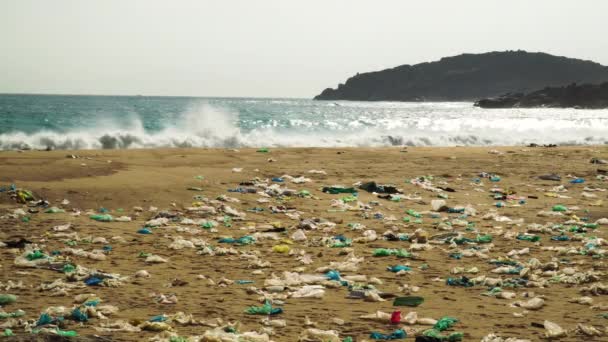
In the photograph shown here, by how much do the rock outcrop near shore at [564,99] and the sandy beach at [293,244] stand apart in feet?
236

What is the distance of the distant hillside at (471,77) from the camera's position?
386 ft

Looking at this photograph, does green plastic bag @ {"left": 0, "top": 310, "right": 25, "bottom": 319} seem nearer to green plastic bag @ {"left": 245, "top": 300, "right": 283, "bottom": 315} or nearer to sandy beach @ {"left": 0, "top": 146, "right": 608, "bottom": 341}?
sandy beach @ {"left": 0, "top": 146, "right": 608, "bottom": 341}

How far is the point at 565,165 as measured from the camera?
13852 mm

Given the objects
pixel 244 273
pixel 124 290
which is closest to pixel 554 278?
pixel 244 273

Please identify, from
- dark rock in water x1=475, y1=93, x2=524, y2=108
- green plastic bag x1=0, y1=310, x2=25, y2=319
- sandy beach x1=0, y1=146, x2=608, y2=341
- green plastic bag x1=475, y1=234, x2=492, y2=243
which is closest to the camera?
green plastic bag x1=0, y1=310, x2=25, y2=319

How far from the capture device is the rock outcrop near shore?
76.8 metres

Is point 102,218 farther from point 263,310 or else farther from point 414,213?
point 414,213

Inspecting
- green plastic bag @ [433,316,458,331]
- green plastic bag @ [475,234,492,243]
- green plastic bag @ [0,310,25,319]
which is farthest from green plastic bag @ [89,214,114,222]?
green plastic bag @ [433,316,458,331]

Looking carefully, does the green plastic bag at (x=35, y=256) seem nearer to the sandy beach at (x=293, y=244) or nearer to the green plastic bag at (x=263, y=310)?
the sandy beach at (x=293, y=244)

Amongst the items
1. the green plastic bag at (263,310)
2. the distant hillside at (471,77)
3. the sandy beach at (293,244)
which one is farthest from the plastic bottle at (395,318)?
the distant hillside at (471,77)

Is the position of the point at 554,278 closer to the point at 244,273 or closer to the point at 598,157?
the point at 244,273

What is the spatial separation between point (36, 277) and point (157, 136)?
1575 cm

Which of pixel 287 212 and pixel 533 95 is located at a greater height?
pixel 533 95

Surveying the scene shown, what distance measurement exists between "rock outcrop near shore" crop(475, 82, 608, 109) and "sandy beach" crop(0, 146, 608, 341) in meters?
71.8
